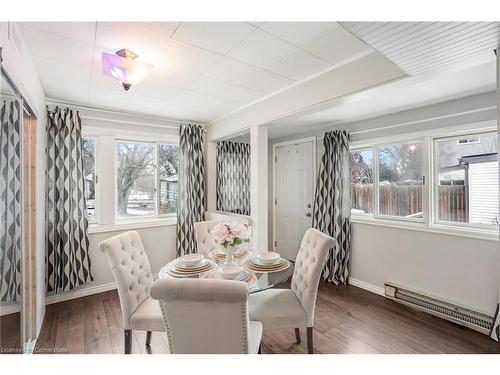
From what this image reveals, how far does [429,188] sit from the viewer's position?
8.99ft

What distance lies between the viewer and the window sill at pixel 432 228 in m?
2.33

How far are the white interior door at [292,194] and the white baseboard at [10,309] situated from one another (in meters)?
3.36

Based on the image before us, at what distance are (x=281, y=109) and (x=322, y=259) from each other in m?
1.52

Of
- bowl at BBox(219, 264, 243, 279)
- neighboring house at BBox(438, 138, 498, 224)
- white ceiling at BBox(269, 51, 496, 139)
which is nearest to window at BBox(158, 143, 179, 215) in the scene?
white ceiling at BBox(269, 51, 496, 139)

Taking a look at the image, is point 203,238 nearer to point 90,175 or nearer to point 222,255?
point 222,255

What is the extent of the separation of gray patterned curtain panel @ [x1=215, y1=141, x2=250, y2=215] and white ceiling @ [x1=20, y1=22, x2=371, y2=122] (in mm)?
1306

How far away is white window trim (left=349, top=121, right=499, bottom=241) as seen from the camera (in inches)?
93.0

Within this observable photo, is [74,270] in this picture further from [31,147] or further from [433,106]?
[433,106]

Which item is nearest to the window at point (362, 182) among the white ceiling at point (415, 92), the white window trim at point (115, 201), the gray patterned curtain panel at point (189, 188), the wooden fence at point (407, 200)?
the wooden fence at point (407, 200)

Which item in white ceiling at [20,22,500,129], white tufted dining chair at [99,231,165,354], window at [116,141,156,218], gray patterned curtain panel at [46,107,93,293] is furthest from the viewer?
window at [116,141,156,218]

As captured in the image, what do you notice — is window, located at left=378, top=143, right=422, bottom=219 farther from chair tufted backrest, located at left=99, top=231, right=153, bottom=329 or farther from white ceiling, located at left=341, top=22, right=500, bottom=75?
chair tufted backrest, located at left=99, top=231, right=153, bottom=329

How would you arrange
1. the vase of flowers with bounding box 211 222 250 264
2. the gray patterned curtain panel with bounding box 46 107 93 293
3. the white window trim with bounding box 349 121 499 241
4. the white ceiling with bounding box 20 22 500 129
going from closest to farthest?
Result: the white ceiling with bounding box 20 22 500 129
the vase of flowers with bounding box 211 222 250 264
the white window trim with bounding box 349 121 499 241
the gray patterned curtain panel with bounding box 46 107 93 293

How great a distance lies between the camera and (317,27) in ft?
4.87

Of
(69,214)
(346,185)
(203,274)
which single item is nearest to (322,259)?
(203,274)
